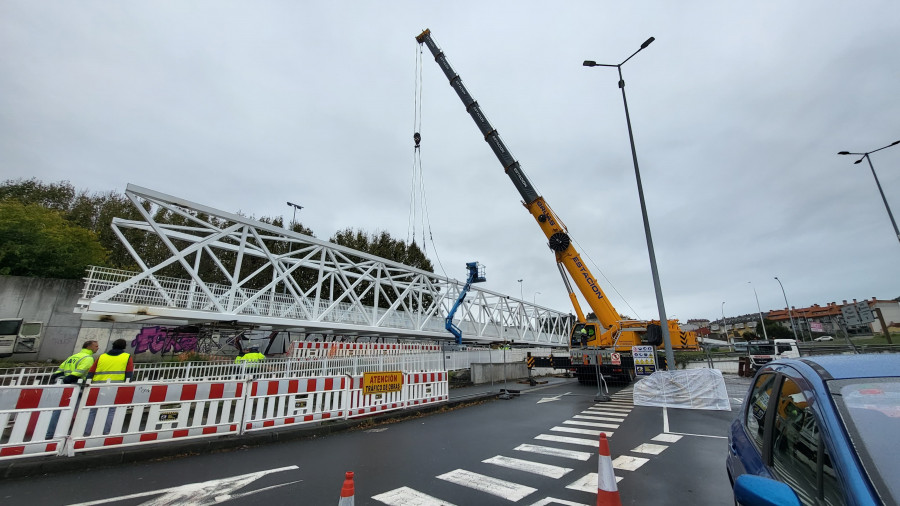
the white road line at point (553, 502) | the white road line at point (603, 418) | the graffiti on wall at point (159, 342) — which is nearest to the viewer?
the white road line at point (553, 502)

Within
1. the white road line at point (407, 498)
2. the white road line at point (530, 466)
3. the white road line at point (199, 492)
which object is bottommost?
the white road line at point (199, 492)

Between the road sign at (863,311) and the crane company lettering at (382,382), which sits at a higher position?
the road sign at (863,311)

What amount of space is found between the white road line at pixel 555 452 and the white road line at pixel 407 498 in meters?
2.60

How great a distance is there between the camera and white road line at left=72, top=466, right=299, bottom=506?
4293mm

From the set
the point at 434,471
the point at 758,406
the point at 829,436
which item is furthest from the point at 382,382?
the point at 829,436

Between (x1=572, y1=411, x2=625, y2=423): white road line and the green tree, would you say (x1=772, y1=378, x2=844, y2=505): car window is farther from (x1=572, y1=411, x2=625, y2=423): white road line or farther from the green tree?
the green tree

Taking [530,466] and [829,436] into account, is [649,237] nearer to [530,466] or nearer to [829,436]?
[530,466]

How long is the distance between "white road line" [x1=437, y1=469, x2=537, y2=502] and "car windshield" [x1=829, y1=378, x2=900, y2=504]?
3.31 m

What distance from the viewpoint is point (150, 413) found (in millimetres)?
6324

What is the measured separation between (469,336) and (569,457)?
2390 centimetres

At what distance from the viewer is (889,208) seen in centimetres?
1546

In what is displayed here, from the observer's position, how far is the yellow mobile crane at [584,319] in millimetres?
17234

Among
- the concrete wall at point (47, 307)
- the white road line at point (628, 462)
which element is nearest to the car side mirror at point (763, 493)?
the white road line at point (628, 462)

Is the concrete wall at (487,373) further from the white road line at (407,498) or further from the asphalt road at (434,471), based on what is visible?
the white road line at (407,498)
